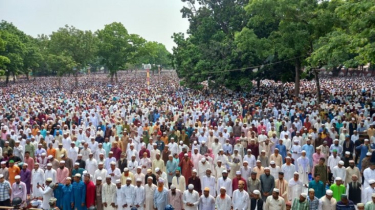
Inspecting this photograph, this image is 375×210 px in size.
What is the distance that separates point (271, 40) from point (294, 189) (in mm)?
15113

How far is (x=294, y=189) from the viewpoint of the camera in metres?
7.02

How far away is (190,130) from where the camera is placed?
1258cm

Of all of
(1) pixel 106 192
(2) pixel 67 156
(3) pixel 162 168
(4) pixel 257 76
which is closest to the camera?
(1) pixel 106 192

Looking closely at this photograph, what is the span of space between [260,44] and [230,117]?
7.46 meters

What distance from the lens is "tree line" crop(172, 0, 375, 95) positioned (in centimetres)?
1358

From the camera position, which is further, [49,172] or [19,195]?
[49,172]

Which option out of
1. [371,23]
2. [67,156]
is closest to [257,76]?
[371,23]

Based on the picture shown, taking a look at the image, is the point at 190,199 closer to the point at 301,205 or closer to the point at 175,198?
the point at 175,198

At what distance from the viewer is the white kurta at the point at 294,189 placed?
6.98 meters

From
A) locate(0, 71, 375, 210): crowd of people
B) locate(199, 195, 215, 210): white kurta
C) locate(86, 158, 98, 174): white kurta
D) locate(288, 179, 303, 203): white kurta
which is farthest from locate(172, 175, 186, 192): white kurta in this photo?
locate(86, 158, 98, 174): white kurta

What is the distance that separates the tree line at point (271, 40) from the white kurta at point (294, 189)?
6.52 meters

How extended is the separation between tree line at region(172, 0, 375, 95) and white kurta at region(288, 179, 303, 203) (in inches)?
257

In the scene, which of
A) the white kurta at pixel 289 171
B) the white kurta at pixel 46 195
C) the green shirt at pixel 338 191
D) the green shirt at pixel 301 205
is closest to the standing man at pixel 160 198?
the white kurta at pixel 46 195

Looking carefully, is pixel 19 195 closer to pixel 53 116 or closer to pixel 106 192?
pixel 106 192
